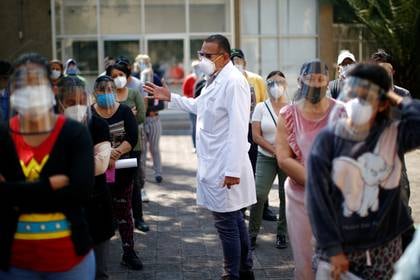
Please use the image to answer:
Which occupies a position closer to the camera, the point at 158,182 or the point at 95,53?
the point at 158,182

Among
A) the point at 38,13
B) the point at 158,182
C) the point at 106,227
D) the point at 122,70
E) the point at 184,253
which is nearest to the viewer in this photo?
the point at 106,227

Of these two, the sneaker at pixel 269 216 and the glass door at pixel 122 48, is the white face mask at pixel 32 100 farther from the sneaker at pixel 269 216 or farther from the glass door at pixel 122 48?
the glass door at pixel 122 48

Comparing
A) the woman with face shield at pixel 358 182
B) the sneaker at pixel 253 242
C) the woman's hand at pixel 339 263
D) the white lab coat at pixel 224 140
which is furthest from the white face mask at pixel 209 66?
the woman's hand at pixel 339 263

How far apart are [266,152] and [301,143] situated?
103 inches

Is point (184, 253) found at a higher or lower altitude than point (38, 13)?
lower

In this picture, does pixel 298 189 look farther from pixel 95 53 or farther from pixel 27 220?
pixel 95 53

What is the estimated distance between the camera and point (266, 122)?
7246 mm

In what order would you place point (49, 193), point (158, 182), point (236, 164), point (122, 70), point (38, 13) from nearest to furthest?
point (49, 193) → point (236, 164) → point (122, 70) → point (158, 182) → point (38, 13)

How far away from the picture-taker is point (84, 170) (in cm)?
360

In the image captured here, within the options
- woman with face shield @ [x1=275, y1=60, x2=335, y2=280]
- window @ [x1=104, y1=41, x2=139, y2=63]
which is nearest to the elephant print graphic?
woman with face shield @ [x1=275, y1=60, x2=335, y2=280]

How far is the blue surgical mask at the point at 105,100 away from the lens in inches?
242

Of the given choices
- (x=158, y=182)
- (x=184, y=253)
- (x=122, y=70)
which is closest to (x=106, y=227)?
(x=184, y=253)

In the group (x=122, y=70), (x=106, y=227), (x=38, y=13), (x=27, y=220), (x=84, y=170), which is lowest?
(x=106, y=227)

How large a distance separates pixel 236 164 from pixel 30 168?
227cm
